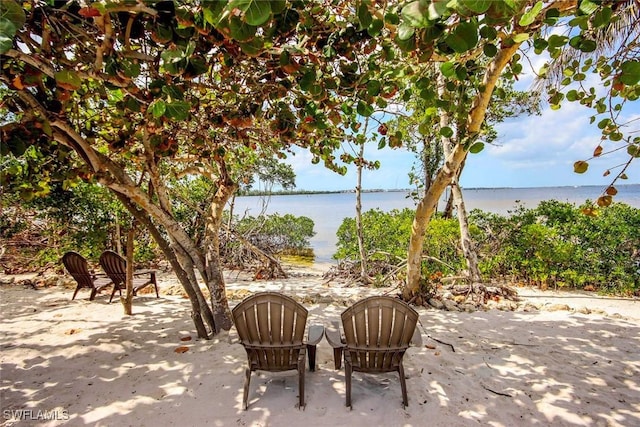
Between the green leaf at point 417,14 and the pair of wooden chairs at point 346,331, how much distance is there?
2.24 meters

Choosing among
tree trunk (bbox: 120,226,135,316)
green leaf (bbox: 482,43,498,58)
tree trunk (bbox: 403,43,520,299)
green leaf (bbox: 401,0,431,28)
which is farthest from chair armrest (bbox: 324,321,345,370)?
tree trunk (bbox: 120,226,135,316)

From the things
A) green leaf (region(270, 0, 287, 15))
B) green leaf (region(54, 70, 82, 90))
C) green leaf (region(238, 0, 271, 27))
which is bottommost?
green leaf (region(238, 0, 271, 27))

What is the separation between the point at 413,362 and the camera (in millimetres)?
3252

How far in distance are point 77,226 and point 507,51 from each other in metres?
8.95

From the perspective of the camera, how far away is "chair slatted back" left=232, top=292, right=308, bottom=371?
107 inches

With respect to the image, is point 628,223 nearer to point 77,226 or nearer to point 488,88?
point 488,88

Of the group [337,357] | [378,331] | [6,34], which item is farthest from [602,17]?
[337,357]

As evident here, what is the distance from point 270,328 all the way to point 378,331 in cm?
94

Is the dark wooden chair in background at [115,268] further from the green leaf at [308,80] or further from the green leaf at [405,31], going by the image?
the green leaf at [405,31]

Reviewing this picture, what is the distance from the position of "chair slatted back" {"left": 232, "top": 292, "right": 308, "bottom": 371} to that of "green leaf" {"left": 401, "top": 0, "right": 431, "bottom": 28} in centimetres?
227

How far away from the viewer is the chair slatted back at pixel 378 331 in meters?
2.69

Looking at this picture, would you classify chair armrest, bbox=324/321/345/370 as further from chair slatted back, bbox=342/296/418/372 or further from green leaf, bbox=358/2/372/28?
green leaf, bbox=358/2/372/28

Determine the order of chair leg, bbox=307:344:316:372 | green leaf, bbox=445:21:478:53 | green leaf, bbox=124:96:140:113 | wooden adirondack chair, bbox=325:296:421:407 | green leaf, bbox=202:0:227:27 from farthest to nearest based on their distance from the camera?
chair leg, bbox=307:344:316:372, wooden adirondack chair, bbox=325:296:421:407, green leaf, bbox=124:96:140:113, green leaf, bbox=445:21:478:53, green leaf, bbox=202:0:227:27

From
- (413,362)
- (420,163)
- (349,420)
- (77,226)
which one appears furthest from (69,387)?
(420,163)
